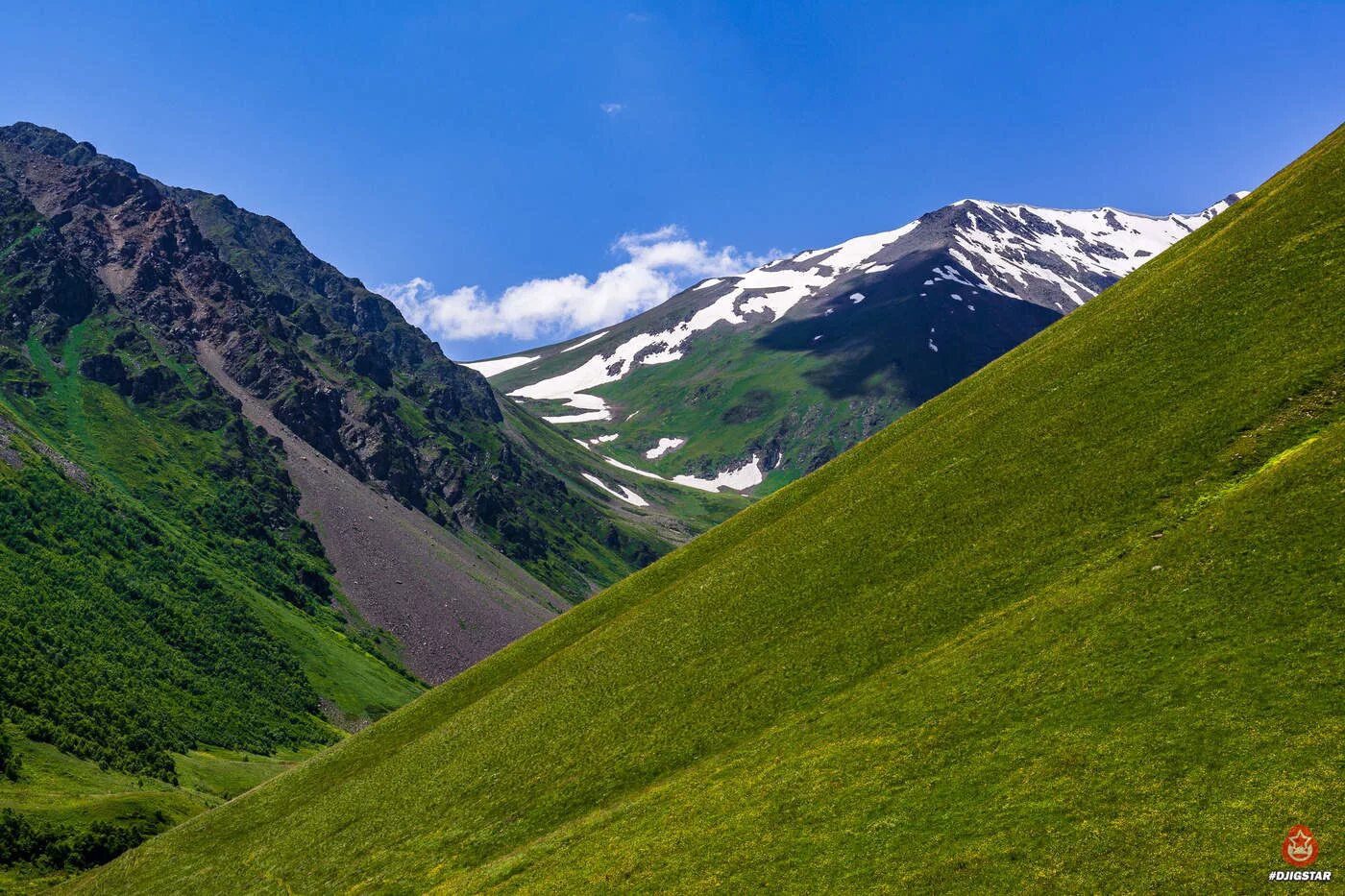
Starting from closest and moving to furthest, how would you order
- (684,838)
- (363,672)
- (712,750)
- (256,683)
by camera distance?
(684,838), (712,750), (256,683), (363,672)

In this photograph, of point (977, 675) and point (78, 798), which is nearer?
point (977, 675)

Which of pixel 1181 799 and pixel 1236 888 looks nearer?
pixel 1236 888

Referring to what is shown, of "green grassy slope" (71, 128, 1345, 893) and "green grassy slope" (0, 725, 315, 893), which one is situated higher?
"green grassy slope" (71, 128, 1345, 893)

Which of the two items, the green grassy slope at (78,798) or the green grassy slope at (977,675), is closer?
the green grassy slope at (977,675)

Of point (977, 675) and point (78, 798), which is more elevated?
point (977, 675)

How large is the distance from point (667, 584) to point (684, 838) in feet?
112

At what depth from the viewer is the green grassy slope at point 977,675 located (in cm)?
2811

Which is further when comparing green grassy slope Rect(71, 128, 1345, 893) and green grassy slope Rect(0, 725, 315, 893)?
green grassy slope Rect(0, 725, 315, 893)

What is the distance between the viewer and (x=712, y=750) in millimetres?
43625

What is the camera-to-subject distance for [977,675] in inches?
1476

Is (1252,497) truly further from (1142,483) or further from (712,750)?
(712,750)

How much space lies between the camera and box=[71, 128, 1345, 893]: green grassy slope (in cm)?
2811

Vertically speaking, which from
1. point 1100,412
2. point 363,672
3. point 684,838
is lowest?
point 363,672

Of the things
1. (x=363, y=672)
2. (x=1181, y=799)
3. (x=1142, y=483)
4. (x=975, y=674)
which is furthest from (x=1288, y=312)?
(x=363, y=672)
